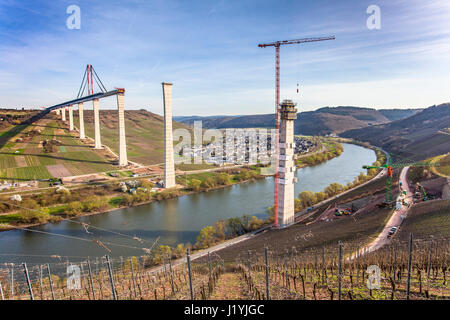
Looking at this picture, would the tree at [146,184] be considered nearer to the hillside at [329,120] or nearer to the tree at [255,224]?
the tree at [255,224]

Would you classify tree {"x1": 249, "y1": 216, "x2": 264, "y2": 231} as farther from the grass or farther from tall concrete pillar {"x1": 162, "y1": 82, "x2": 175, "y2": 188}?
tall concrete pillar {"x1": 162, "y1": 82, "x2": 175, "y2": 188}

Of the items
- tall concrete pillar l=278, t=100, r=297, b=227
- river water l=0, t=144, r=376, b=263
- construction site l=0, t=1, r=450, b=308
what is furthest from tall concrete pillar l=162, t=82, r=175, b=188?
tall concrete pillar l=278, t=100, r=297, b=227

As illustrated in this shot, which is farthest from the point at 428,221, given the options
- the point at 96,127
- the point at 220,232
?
the point at 96,127

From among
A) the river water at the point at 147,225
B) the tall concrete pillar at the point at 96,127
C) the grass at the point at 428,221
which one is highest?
the tall concrete pillar at the point at 96,127

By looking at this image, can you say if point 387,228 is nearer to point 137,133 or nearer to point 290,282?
point 290,282

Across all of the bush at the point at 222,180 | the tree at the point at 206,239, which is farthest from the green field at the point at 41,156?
the tree at the point at 206,239

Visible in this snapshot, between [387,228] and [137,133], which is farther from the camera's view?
[137,133]

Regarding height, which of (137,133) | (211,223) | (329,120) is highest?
(329,120)
